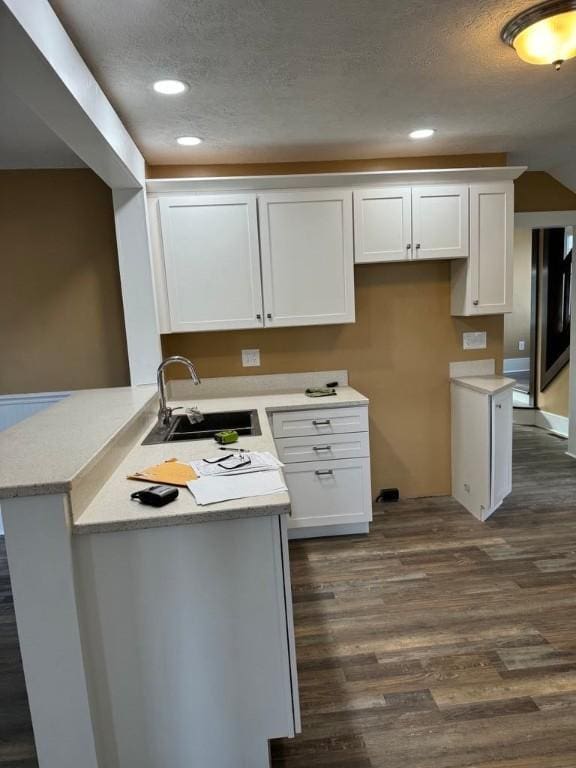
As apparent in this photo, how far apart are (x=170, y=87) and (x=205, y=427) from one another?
5.36ft

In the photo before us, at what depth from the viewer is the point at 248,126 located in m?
2.57

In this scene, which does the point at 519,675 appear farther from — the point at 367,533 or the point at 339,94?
the point at 339,94

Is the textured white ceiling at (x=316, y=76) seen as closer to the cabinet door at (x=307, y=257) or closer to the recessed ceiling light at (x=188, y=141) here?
the recessed ceiling light at (x=188, y=141)

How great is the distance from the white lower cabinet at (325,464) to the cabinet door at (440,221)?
1.19m

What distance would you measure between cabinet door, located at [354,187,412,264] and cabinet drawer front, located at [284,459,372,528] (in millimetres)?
1353

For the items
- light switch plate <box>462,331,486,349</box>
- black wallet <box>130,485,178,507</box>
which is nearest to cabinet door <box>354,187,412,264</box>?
light switch plate <box>462,331,486,349</box>

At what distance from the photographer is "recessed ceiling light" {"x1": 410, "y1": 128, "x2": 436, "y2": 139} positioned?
2.79 metres

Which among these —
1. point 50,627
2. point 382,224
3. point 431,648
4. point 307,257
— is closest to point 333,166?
point 382,224

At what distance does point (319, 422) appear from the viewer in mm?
2930

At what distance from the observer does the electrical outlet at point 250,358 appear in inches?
134

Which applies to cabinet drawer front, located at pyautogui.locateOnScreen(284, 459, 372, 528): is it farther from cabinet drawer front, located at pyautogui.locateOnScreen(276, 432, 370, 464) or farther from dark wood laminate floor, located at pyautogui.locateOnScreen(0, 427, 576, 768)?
dark wood laminate floor, located at pyautogui.locateOnScreen(0, 427, 576, 768)

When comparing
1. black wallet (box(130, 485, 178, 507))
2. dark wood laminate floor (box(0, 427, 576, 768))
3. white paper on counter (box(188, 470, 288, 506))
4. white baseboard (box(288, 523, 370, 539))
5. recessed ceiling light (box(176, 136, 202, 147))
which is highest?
recessed ceiling light (box(176, 136, 202, 147))

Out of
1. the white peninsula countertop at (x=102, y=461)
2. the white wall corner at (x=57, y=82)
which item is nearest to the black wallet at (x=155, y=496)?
the white peninsula countertop at (x=102, y=461)

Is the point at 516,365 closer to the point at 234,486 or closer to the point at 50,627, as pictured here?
the point at 234,486
